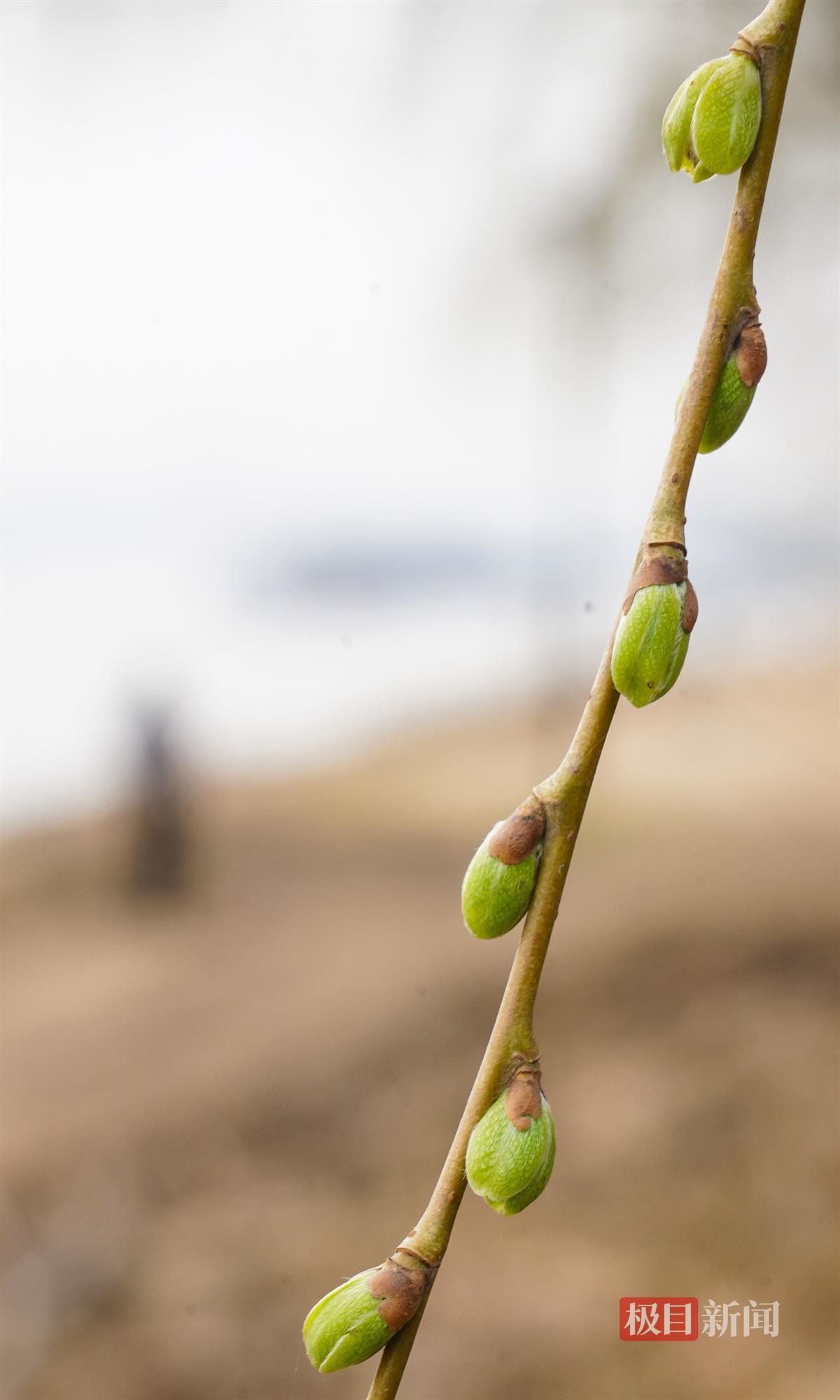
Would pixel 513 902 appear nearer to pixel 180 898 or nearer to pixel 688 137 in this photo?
pixel 688 137

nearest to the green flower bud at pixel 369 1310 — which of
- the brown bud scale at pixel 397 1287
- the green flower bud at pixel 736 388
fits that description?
the brown bud scale at pixel 397 1287

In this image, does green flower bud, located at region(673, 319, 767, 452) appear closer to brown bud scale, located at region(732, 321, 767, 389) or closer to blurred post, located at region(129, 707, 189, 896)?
brown bud scale, located at region(732, 321, 767, 389)

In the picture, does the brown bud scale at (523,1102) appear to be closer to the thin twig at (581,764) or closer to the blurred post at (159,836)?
the thin twig at (581,764)

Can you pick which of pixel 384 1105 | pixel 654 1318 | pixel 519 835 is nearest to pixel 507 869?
pixel 519 835

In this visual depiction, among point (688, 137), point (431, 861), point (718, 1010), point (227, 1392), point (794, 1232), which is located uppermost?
point (688, 137)

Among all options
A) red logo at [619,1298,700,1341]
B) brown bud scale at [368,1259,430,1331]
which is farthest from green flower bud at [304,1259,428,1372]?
red logo at [619,1298,700,1341]

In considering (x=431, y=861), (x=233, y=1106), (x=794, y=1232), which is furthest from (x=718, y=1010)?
(x=233, y=1106)
